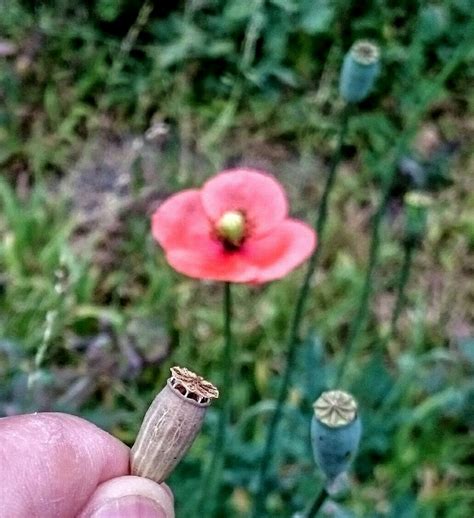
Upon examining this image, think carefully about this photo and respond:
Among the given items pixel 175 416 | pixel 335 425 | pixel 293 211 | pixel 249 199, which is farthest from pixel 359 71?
pixel 293 211

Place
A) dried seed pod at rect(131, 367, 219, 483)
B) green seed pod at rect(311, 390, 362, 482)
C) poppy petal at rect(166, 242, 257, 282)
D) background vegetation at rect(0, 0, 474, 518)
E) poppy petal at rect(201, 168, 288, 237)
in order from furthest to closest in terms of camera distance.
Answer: background vegetation at rect(0, 0, 474, 518)
poppy petal at rect(201, 168, 288, 237)
poppy petal at rect(166, 242, 257, 282)
green seed pod at rect(311, 390, 362, 482)
dried seed pod at rect(131, 367, 219, 483)

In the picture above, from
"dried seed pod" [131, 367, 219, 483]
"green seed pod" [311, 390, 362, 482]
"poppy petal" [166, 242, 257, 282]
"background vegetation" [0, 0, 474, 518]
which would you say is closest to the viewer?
"dried seed pod" [131, 367, 219, 483]

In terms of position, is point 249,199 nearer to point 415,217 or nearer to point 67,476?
point 415,217

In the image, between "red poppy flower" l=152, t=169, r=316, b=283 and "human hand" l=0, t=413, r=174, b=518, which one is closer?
"human hand" l=0, t=413, r=174, b=518

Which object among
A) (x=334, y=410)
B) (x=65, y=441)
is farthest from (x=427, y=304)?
(x=65, y=441)

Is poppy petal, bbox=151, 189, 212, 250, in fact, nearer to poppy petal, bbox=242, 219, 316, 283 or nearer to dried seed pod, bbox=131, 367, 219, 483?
poppy petal, bbox=242, 219, 316, 283

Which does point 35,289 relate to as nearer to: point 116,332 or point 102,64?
point 116,332

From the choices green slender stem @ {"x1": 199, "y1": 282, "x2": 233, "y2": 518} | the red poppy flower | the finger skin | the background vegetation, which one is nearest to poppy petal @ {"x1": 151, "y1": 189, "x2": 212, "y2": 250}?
the red poppy flower
